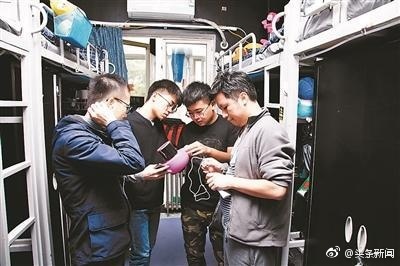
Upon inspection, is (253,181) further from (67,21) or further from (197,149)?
(67,21)

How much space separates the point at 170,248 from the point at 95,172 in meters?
2.08

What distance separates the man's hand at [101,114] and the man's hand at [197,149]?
0.65 metres

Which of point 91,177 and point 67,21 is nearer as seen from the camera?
point 91,177

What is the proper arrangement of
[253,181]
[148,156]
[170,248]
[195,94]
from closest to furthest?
[253,181] < [148,156] < [195,94] < [170,248]

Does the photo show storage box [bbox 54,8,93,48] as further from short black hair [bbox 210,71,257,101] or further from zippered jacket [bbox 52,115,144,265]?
short black hair [bbox 210,71,257,101]

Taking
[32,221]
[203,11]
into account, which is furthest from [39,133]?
[203,11]

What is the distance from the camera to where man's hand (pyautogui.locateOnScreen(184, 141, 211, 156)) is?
1.89m

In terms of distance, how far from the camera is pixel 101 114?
1.29 m

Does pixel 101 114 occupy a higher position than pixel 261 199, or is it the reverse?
pixel 101 114

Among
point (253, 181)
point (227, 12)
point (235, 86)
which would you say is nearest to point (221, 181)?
point (253, 181)

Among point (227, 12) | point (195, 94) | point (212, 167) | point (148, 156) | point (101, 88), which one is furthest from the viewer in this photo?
point (227, 12)

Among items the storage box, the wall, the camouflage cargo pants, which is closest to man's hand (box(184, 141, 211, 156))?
the camouflage cargo pants

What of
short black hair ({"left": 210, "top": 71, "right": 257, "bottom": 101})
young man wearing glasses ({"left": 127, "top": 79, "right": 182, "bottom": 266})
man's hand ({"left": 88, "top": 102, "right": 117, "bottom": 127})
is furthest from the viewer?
young man wearing glasses ({"left": 127, "top": 79, "right": 182, "bottom": 266})

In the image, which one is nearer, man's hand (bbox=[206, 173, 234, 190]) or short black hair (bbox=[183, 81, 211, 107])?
man's hand (bbox=[206, 173, 234, 190])
